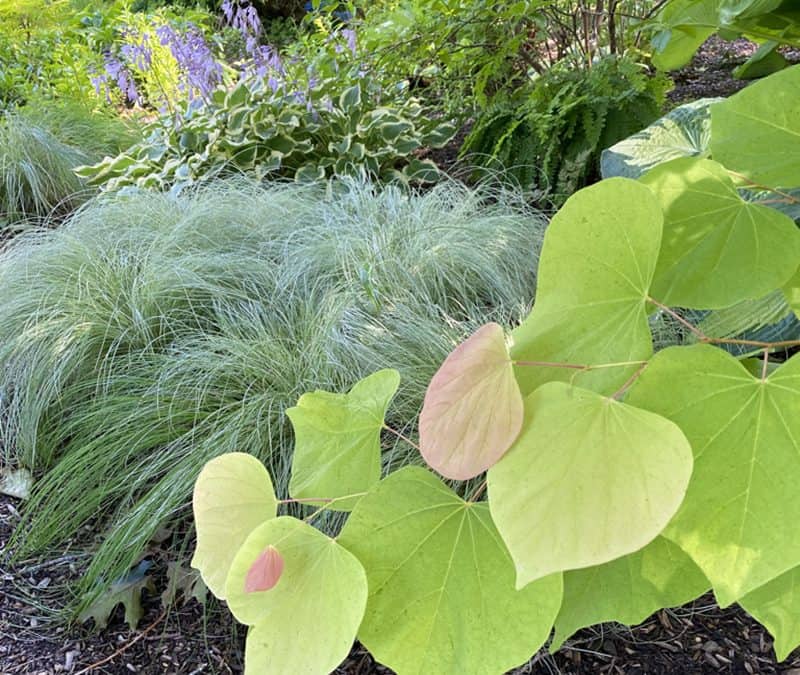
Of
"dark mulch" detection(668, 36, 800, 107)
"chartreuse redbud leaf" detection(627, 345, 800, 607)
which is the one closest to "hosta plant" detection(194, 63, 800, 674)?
"chartreuse redbud leaf" detection(627, 345, 800, 607)

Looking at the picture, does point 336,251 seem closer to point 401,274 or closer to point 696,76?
point 401,274

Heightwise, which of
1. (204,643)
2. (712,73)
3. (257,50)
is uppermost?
(257,50)

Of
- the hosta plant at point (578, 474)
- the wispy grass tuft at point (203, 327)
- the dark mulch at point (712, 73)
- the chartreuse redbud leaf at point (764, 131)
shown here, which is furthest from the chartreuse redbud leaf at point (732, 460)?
the dark mulch at point (712, 73)

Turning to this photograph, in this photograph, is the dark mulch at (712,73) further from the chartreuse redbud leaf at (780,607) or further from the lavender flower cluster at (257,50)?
the chartreuse redbud leaf at (780,607)

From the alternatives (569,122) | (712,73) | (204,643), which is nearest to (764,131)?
(204,643)

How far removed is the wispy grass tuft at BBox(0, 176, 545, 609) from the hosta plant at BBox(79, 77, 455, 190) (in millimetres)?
825

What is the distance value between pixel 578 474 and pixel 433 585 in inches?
3.9

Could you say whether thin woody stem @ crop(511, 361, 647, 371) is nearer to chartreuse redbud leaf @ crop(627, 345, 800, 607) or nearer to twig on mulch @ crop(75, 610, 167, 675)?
chartreuse redbud leaf @ crop(627, 345, 800, 607)

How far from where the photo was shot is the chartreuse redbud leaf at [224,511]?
14.0 inches

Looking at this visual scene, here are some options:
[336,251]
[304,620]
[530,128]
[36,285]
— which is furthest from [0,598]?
[530,128]

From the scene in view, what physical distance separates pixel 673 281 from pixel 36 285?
7.62ft

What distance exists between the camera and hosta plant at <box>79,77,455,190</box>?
Result: 3447mm

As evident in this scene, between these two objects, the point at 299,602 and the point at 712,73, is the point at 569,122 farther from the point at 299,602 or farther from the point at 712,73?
the point at 299,602

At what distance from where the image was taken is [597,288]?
1.06 feet
